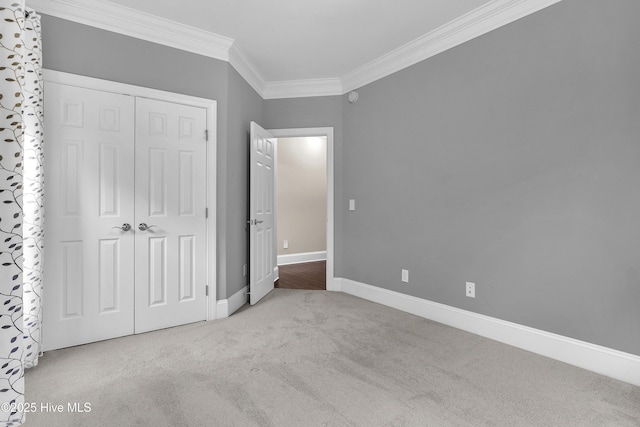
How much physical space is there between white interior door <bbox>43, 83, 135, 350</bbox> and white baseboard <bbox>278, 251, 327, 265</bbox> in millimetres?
3597

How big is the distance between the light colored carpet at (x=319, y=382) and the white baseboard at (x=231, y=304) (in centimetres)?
31

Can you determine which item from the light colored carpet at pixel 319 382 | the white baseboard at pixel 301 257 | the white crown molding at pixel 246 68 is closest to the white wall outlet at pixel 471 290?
the light colored carpet at pixel 319 382

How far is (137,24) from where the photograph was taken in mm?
2643

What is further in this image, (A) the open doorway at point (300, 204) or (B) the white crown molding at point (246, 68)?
(A) the open doorway at point (300, 204)

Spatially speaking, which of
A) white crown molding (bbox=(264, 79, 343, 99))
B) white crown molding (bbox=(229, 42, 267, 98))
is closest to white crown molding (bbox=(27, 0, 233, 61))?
white crown molding (bbox=(229, 42, 267, 98))

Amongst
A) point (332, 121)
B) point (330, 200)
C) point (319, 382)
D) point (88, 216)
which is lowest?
point (319, 382)

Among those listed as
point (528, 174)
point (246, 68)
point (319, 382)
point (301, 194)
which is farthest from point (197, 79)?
point (301, 194)

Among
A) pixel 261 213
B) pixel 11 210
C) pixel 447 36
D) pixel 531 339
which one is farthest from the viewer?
pixel 261 213

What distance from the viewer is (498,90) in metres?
2.58

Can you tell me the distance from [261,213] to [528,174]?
2703 mm

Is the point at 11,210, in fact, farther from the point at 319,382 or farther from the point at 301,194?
the point at 301,194

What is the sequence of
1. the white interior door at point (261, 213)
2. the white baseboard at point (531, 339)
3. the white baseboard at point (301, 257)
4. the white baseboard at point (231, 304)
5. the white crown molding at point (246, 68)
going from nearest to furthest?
1. the white baseboard at point (531, 339)
2. the white baseboard at point (231, 304)
3. the white crown molding at point (246, 68)
4. the white interior door at point (261, 213)
5. the white baseboard at point (301, 257)

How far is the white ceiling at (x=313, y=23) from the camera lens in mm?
2537

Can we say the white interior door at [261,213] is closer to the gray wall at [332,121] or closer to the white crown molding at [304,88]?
the gray wall at [332,121]
